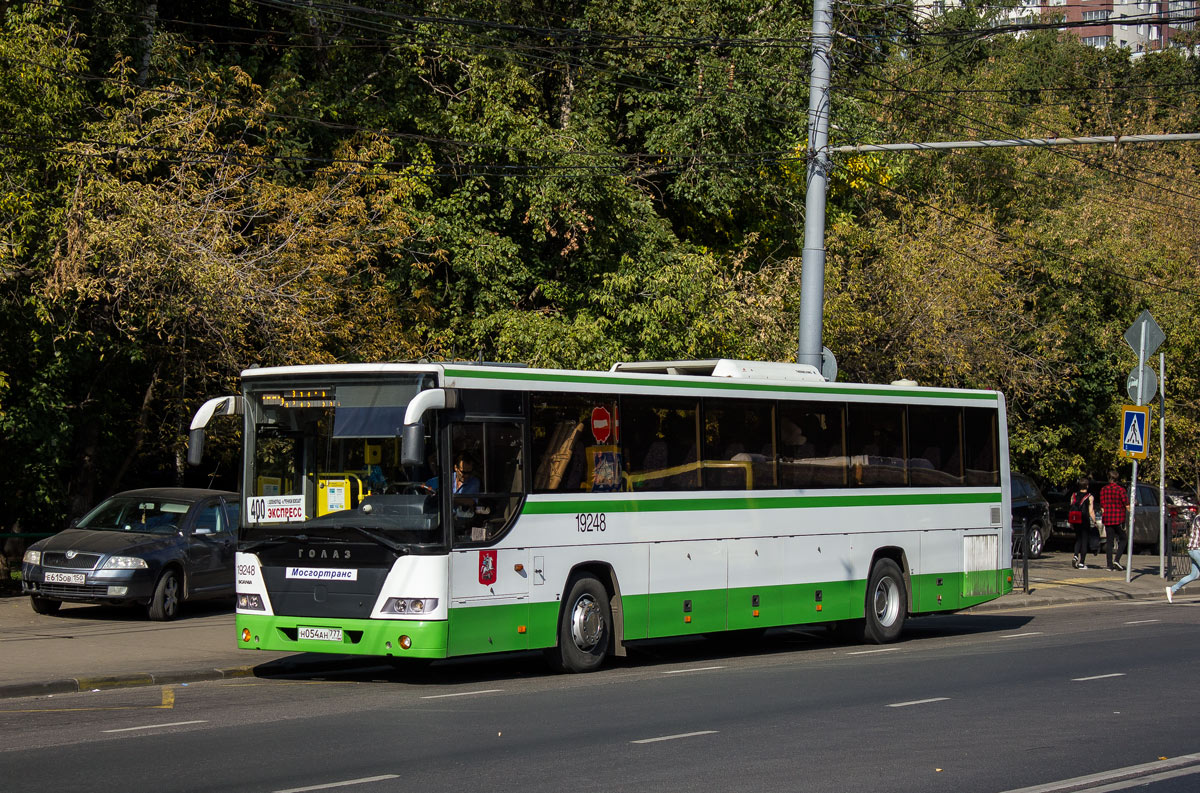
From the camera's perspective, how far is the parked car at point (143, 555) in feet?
55.9

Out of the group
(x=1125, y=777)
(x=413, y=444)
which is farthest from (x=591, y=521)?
(x=1125, y=777)

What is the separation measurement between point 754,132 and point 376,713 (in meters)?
19.6

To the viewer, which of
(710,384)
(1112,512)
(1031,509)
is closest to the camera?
(710,384)

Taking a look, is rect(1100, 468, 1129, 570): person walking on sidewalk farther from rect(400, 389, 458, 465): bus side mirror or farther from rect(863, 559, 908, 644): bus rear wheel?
rect(400, 389, 458, 465): bus side mirror

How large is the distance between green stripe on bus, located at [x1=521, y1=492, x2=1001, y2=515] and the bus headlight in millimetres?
1428

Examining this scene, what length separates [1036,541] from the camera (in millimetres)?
32031

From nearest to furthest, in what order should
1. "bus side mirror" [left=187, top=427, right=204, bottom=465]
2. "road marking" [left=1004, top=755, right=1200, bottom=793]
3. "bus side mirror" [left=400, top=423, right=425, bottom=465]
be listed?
"road marking" [left=1004, top=755, right=1200, bottom=793] → "bus side mirror" [left=400, top=423, right=425, bottom=465] → "bus side mirror" [left=187, top=427, right=204, bottom=465]

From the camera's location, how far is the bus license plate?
12.4 m

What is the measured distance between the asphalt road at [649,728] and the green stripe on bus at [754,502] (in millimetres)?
1682

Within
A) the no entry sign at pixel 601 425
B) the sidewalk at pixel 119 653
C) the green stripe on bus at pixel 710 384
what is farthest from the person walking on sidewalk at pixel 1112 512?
the sidewalk at pixel 119 653

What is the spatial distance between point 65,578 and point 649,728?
9809mm

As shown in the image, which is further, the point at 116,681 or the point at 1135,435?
the point at 1135,435

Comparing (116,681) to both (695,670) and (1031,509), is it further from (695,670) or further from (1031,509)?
(1031,509)

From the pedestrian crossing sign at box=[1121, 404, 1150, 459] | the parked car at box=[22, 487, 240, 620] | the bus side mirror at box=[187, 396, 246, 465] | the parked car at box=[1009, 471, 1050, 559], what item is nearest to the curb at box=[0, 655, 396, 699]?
the bus side mirror at box=[187, 396, 246, 465]
